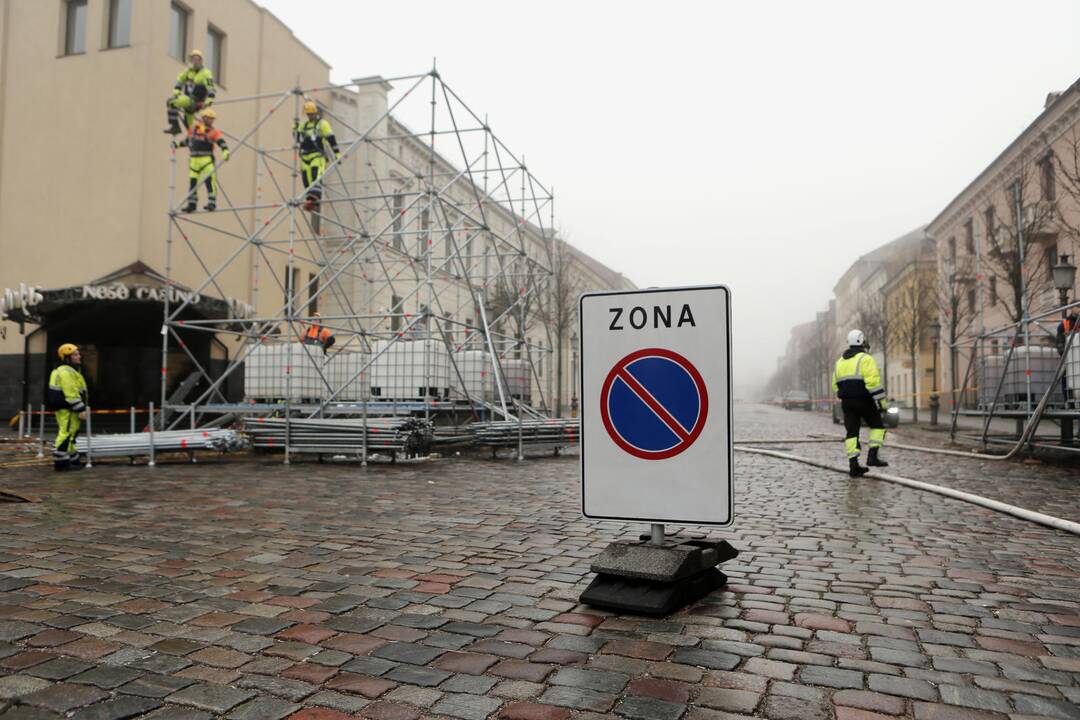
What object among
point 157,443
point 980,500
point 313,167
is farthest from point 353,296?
point 980,500

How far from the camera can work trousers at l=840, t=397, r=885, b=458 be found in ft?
33.4

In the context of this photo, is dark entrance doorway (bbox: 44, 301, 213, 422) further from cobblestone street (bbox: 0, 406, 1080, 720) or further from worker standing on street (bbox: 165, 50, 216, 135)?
cobblestone street (bbox: 0, 406, 1080, 720)

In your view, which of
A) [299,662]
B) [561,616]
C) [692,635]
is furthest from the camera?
[561,616]

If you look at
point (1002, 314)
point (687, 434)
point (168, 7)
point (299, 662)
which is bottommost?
point (299, 662)

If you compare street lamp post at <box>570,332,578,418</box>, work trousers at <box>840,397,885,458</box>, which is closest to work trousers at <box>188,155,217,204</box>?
street lamp post at <box>570,332,578,418</box>

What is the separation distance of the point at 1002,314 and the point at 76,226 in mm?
35946

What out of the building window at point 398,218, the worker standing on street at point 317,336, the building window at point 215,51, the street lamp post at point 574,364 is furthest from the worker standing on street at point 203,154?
the building window at point 215,51

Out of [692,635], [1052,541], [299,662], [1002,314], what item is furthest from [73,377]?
[1002,314]

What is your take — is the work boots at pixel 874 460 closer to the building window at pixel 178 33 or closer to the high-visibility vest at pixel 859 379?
the high-visibility vest at pixel 859 379

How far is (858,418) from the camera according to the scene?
1043 cm

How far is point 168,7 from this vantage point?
23.1 meters

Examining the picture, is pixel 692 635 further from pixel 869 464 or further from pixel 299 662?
pixel 869 464

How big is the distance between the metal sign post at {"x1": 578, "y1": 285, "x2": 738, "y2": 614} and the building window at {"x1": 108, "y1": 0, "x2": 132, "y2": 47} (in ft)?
82.0

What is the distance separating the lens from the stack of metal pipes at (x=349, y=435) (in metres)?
11.9
